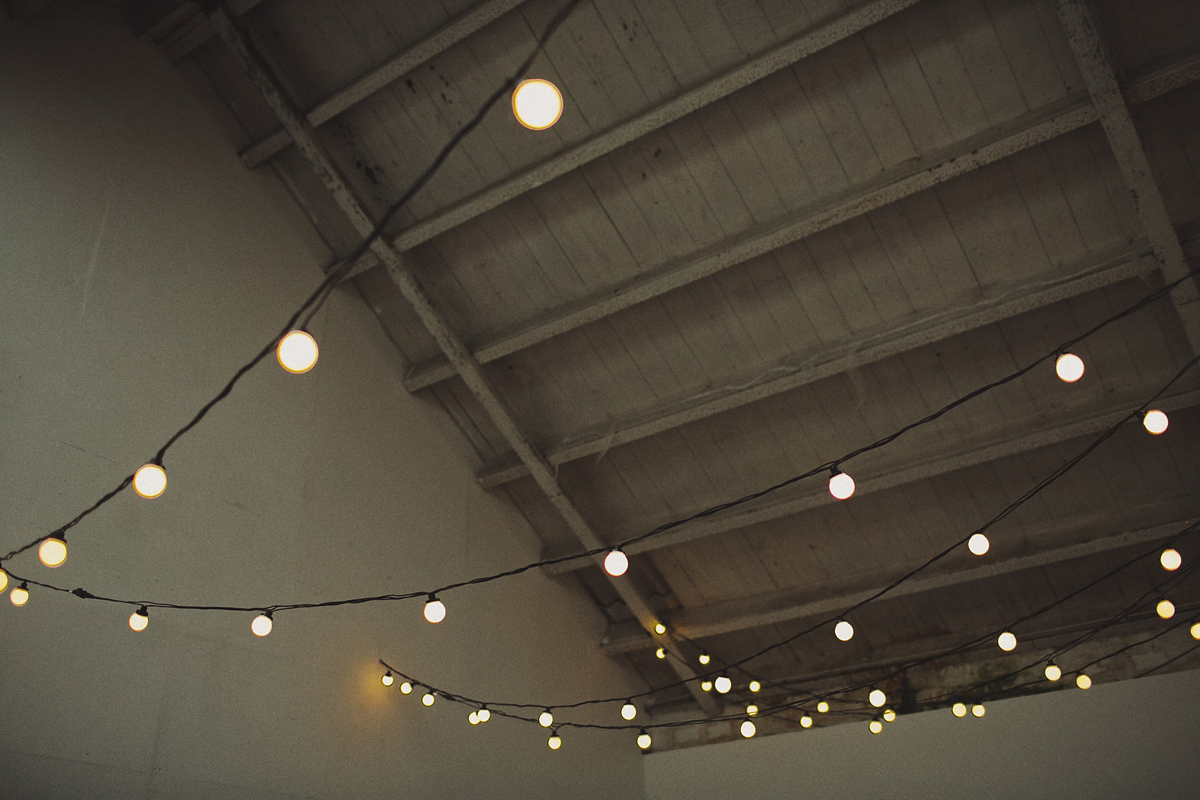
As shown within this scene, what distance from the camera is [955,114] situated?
5.04m

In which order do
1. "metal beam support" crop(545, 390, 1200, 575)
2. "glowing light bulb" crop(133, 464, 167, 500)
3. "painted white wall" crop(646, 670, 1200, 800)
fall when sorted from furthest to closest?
"painted white wall" crop(646, 670, 1200, 800)
"metal beam support" crop(545, 390, 1200, 575)
"glowing light bulb" crop(133, 464, 167, 500)

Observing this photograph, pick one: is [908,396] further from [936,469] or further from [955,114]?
[955,114]

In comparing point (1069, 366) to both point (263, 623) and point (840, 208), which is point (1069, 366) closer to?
point (840, 208)

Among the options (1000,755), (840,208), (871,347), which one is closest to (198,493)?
(840,208)

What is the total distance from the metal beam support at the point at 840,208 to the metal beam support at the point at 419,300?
24 centimetres

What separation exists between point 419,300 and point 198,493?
193 centimetres

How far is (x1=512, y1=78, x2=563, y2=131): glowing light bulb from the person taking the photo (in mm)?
2152

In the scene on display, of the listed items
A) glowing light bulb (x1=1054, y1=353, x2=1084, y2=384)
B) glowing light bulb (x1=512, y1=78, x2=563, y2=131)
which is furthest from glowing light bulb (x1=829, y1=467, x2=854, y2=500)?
glowing light bulb (x1=512, y1=78, x2=563, y2=131)

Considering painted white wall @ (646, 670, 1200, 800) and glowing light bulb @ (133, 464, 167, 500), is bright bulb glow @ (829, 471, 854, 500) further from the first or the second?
painted white wall @ (646, 670, 1200, 800)

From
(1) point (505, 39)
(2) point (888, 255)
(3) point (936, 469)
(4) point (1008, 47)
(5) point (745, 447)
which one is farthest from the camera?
(5) point (745, 447)

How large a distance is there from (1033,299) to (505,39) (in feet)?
11.7

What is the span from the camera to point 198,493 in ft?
15.7

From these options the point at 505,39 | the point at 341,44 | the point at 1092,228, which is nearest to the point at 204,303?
the point at 341,44

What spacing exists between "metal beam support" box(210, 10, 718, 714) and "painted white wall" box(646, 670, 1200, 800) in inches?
46.7
